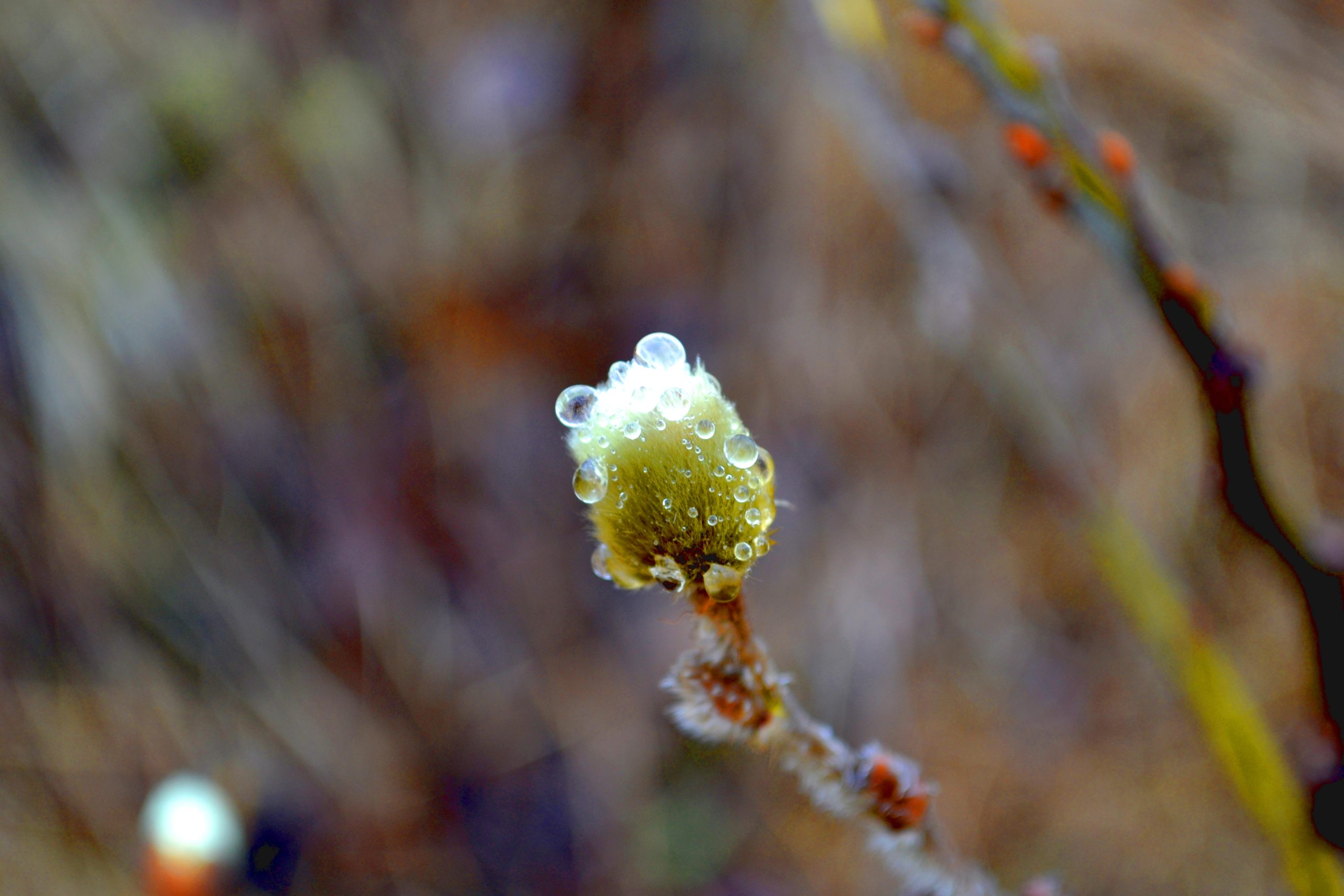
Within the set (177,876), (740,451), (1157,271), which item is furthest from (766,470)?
(177,876)

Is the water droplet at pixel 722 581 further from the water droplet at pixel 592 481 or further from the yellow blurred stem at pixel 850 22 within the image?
the yellow blurred stem at pixel 850 22

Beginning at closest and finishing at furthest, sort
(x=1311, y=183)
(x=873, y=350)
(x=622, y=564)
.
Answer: (x=622, y=564) → (x=1311, y=183) → (x=873, y=350)

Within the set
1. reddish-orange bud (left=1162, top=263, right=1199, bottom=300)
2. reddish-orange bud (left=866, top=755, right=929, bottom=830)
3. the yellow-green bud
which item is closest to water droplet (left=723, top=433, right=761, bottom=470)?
the yellow-green bud

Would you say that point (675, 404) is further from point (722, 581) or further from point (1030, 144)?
point (1030, 144)

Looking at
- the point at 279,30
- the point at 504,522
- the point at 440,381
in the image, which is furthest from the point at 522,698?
the point at 279,30

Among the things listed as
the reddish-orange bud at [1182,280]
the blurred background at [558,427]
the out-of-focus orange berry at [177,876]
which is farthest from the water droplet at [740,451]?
the out-of-focus orange berry at [177,876]

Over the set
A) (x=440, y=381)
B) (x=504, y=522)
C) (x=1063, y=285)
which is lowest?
(x=1063, y=285)

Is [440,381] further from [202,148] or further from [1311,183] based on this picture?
[1311,183]
